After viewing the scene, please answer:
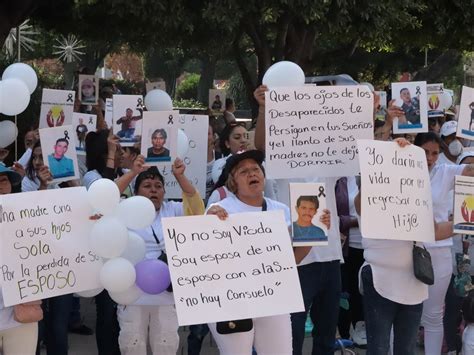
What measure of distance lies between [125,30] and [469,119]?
6564 mm

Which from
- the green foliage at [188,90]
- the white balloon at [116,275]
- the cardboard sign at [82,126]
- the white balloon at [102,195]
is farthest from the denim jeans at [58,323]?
→ the green foliage at [188,90]

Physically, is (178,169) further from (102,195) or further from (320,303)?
(320,303)

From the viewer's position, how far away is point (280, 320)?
4.20 m

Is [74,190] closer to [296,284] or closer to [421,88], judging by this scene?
[296,284]

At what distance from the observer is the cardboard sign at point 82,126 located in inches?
259

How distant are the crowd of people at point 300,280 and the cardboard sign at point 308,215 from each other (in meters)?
0.06

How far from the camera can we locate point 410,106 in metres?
5.83

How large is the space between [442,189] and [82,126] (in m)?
3.08

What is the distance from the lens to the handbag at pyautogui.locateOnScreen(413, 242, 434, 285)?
4387 millimetres

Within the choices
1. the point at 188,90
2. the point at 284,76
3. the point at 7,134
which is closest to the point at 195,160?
the point at 7,134

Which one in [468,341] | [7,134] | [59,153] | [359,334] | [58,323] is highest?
[7,134]

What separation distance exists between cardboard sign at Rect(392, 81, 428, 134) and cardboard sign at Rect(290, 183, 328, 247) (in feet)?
4.95

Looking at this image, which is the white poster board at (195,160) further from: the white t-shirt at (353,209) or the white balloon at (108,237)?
the white balloon at (108,237)

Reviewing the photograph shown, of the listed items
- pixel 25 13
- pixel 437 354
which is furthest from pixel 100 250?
pixel 25 13
